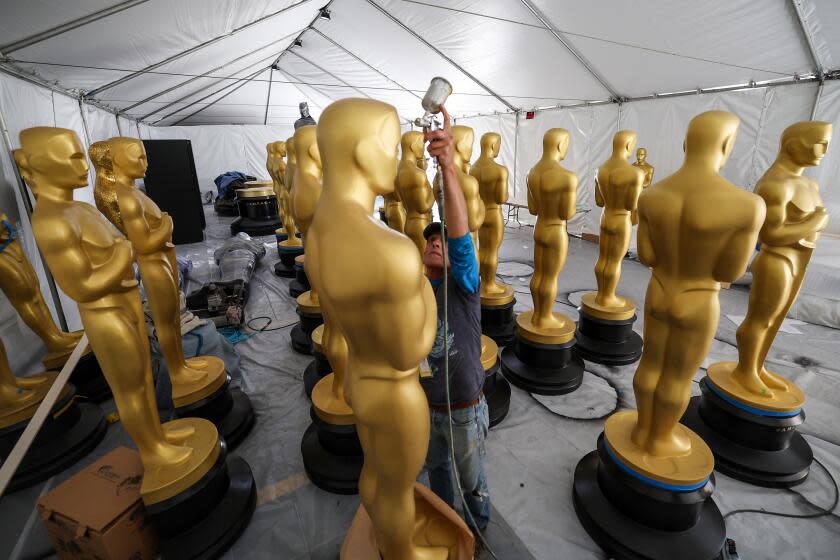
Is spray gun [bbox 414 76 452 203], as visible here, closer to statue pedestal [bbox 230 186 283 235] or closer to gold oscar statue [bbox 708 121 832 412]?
gold oscar statue [bbox 708 121 832 412]

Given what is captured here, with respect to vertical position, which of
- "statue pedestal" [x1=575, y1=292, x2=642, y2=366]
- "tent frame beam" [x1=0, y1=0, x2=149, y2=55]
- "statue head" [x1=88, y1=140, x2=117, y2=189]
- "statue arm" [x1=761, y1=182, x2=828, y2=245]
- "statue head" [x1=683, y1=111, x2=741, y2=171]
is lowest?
"statue pedestal" [x1=575, y1=292, x2=642, y2=366]

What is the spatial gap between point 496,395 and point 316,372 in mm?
1535

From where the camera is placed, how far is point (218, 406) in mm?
2832

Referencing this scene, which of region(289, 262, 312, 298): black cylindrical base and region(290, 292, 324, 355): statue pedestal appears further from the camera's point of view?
region(289, 262, 312, 298): black cylindrical base

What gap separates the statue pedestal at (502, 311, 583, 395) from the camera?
10.5ft

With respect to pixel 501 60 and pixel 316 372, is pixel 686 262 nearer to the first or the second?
pixel 316 372

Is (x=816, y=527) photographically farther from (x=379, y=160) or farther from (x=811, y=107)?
(x=811, y=107)

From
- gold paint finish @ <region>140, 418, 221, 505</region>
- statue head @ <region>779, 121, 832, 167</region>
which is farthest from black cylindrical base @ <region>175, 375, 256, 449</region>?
statue head @ <region>779, 121, 832, 167</region>

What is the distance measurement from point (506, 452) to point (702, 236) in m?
1.81

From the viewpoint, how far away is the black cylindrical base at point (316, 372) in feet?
10.5

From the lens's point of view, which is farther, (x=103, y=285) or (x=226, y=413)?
(x=226, y=413)

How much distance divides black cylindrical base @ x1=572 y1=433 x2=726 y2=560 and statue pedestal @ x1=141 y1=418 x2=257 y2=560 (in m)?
1.89

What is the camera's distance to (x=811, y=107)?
4.49 metres

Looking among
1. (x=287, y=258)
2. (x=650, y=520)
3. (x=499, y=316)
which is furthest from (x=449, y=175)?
(x=287, y=258)
